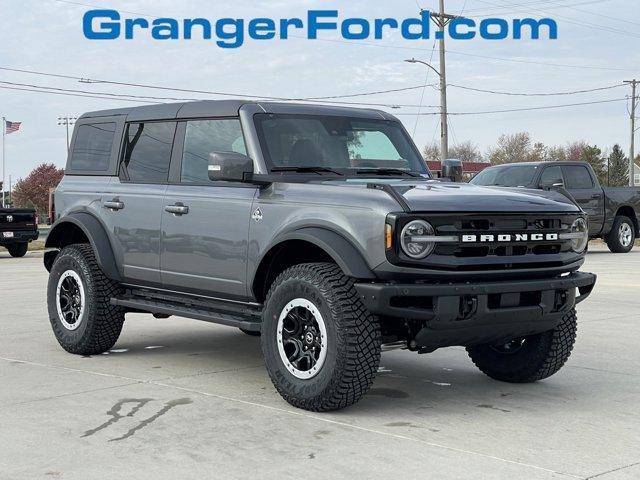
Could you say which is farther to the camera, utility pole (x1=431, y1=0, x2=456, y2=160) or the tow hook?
utility pole (x1=431, y1=0, x2=456, y2=160)

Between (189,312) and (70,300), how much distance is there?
65.3 inches

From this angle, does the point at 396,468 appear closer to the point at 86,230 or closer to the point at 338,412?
the point at 338,412

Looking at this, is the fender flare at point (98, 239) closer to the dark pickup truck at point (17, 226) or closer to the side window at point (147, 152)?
the side window at point (147, 152)

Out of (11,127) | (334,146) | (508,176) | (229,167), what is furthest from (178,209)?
(11,127)

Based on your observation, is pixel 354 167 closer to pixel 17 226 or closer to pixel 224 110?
pixel 224 110

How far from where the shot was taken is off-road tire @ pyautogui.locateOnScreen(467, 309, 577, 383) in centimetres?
652

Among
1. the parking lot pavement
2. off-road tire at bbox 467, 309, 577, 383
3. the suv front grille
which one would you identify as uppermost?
the suv front grille

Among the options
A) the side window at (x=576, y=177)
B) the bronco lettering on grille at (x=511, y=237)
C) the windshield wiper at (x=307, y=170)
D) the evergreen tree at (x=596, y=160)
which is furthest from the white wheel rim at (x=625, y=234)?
the evergreen tree at (x=596, y=160)

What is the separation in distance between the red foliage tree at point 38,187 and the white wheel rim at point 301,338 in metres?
96.2

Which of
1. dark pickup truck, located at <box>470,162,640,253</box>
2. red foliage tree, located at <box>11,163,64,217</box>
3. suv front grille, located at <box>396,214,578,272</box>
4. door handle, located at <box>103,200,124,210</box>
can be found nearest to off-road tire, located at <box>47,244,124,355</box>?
door handle, located at <box>103,200,124,210</box>

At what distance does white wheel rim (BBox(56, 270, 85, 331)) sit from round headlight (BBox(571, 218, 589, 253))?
3.91 m

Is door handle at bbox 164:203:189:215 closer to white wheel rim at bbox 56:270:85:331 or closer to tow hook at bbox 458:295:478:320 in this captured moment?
white wheel rim at bbox 56:270:85:331

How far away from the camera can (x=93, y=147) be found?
8.26 metres

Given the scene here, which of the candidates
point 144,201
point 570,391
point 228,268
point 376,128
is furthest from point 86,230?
point 570,391
